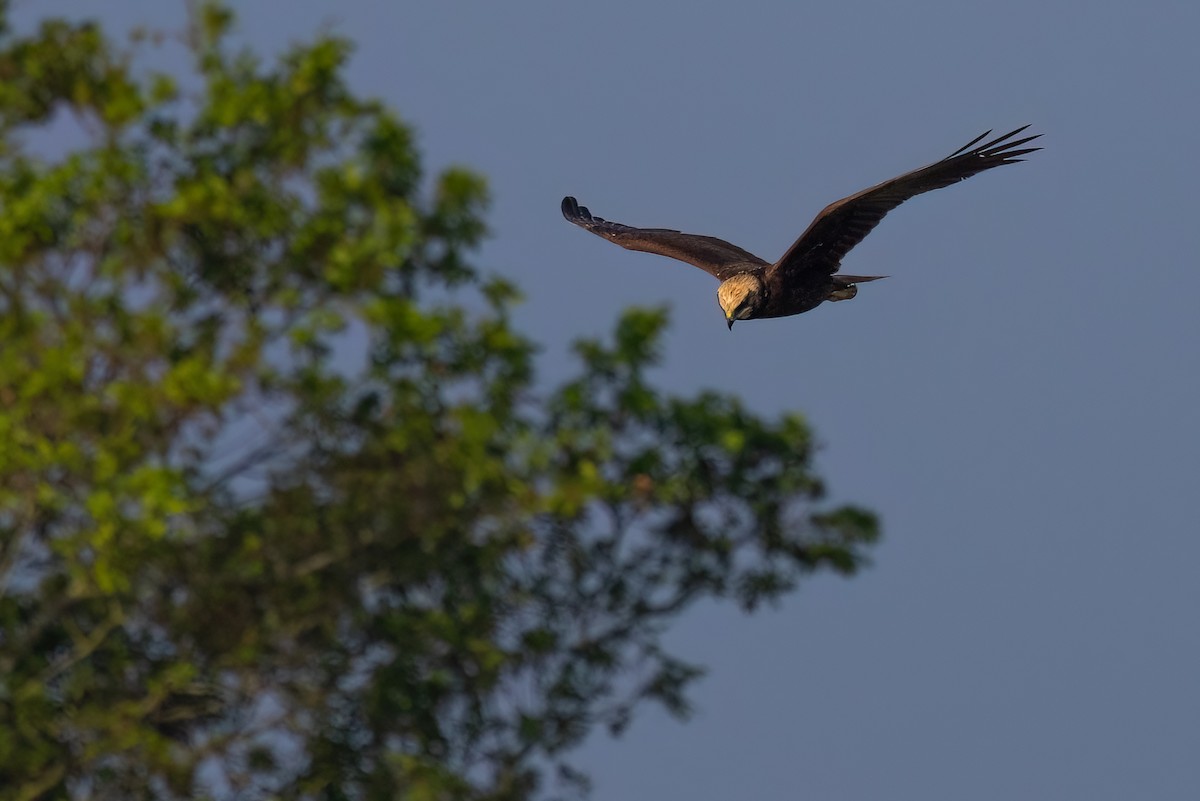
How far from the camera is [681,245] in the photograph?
1950cm

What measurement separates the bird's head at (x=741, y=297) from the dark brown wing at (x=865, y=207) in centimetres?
27

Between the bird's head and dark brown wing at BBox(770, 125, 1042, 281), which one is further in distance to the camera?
the bird's head

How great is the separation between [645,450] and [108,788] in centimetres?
443

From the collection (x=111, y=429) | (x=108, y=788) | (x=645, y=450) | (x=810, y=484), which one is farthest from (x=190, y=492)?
(x=810, y=484)

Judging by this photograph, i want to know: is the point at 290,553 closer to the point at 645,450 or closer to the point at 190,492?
the point at 190,492

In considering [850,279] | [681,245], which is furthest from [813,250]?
[681,245]

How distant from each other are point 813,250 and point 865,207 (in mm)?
770

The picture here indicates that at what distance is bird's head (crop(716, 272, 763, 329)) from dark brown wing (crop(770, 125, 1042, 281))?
0.27m

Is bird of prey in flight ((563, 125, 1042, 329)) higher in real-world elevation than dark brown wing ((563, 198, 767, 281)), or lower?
lower

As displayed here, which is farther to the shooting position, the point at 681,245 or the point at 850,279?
the point at 681,245

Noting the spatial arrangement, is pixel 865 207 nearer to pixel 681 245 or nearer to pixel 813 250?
pixel 813 250

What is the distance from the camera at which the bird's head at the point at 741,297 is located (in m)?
16.9

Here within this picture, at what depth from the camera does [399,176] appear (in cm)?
1786

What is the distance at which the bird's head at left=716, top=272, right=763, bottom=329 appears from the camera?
16891 mm
